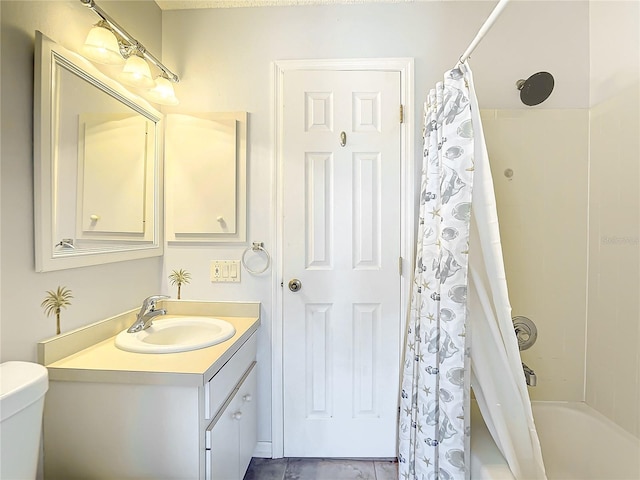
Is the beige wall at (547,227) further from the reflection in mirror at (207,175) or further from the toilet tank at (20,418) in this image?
the toilet tank at (20,418)

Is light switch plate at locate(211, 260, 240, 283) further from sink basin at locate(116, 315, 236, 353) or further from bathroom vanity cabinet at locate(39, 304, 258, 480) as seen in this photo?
bathroom vanity cabinet at locate(39, 304, 258, 480)

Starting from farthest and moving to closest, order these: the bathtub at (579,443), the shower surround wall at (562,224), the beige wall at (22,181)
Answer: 1. the shower surround wall at (562,224)
2. the bathtub at (579,443)
3. the beige wall at (22,181)

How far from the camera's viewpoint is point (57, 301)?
1135mm

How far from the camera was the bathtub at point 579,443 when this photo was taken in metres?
1.34

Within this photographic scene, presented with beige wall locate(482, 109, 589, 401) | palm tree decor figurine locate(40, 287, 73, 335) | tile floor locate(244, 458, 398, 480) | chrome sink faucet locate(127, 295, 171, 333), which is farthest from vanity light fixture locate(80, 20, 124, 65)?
tile floor locate(244, 458, 398, 480)

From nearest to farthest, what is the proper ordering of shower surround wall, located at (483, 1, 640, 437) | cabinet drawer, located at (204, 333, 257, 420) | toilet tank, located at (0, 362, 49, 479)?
toilet tank, located at (0, 362, 49, 479) < cabinet drawer, located at (204, 333, 257, 420) < shower surround wall, located at (483, 1, 640, 437)

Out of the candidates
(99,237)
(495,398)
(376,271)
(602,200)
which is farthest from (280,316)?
(602,200)

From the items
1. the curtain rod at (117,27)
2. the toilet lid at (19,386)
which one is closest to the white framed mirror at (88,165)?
the curtain rod at (117,27)

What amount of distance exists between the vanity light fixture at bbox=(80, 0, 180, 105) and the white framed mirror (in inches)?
2.3

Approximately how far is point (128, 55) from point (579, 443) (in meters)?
2.80

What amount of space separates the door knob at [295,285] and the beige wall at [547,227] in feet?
3.68

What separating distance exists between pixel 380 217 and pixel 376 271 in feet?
0.98

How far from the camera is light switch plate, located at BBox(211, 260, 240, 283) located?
5.67ft

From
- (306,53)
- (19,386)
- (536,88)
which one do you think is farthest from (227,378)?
(536,88)
